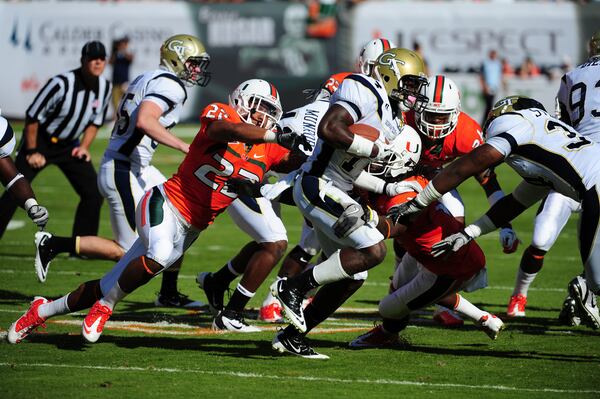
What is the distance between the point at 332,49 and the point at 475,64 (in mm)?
3233

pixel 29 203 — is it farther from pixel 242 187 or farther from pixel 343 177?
pixel 343 177

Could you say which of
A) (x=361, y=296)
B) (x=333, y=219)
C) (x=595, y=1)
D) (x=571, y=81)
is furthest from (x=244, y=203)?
(x=595, y=1)

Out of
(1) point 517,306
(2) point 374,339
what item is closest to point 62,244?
(2) point 374,339

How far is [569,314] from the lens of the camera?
21.9ft

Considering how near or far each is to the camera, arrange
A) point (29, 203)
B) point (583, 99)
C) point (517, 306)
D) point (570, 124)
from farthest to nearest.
A: point (517, 306)
point (570, 124)
point (583, 99)
point (29, 203)

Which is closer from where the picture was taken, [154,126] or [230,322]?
[230,322]

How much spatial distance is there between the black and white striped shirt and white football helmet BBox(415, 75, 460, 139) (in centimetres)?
417

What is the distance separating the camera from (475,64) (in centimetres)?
2283

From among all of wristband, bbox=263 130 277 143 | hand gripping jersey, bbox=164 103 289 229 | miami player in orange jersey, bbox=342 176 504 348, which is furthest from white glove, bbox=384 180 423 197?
hand gripping jersey, bbox=164 103 289 229

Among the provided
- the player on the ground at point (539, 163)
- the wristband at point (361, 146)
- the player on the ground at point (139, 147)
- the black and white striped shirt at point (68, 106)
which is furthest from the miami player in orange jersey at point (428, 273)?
the black and white striped shirt at point (68, 106)

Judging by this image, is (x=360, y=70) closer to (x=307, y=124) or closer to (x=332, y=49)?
(x=307, y=124)

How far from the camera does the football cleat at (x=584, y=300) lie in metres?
6.07

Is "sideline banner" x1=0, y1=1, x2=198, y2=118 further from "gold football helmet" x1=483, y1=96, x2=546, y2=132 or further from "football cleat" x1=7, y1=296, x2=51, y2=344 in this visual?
"gold football helmet" x1=483, y1=96, x2=546, y2=132

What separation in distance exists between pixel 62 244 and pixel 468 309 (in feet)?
9.74
